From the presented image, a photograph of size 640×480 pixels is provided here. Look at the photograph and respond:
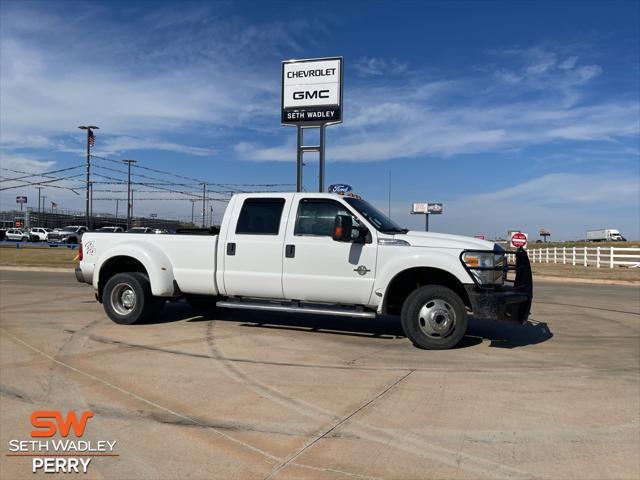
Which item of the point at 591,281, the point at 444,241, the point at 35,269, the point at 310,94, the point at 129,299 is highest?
the point at 310,94

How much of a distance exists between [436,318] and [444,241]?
99 centimetres

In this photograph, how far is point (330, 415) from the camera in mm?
4344

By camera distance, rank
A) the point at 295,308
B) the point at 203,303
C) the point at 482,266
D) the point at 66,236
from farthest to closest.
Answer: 1. the point at 66,236
2. the point at 203,303
3. the point at 295,308
4. the point at 482,266

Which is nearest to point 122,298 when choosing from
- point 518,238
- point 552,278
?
point 518,238

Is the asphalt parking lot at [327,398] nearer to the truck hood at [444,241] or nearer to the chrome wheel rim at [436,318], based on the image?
the chrome wheel rim at [436,318]

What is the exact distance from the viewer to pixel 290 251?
24.3ft

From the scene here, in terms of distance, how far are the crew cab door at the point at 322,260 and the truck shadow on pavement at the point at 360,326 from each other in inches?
36.1

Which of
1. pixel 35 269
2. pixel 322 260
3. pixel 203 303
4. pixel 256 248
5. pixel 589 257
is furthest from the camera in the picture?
pixel 589 257

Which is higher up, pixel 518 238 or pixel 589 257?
pixel 518 238

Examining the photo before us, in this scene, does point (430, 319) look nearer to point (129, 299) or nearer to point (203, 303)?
point (203, 303)

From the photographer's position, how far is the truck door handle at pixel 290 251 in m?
7.39

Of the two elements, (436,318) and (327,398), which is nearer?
(327,398)

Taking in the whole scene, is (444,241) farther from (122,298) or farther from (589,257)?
(589,257)

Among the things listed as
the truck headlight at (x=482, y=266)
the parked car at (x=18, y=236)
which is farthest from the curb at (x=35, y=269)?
the parked car at (x=18, y=236)
